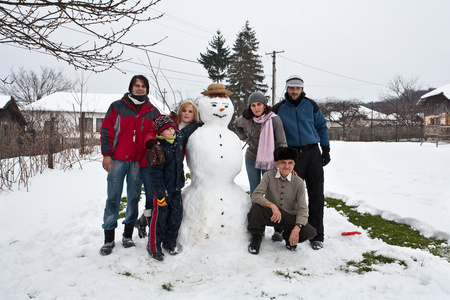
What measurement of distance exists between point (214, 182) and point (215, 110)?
2.67 ft

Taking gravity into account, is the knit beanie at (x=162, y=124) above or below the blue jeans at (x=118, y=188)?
above

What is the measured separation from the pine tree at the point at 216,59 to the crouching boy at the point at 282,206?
2165cm

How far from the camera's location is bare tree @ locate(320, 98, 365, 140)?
3462cm

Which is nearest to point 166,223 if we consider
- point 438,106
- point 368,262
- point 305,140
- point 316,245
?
point 316,245

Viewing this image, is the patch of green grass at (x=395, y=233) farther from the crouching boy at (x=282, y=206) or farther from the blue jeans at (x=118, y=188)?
the blue jeans at (x=118, y=188)

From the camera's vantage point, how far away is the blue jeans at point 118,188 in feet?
10.8

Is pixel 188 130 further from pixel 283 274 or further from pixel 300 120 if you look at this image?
pixel 283 274

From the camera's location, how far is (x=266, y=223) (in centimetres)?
329

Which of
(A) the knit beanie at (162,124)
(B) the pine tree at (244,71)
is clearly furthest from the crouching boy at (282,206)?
(B) the pine tree at (244,71)

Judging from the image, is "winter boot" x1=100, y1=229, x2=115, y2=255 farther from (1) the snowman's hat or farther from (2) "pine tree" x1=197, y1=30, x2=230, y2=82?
(2) "pine tree" x1=197, y1=30, x2=230, y2=82

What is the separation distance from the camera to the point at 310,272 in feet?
9.41

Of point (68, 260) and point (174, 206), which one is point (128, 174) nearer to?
point (174, 206)

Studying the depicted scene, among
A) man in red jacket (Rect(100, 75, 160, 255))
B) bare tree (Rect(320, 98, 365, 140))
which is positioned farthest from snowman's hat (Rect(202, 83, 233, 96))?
bare tree (Rect(320, 98, 365, 140))

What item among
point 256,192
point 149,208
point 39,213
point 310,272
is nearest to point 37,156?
point 39,213
